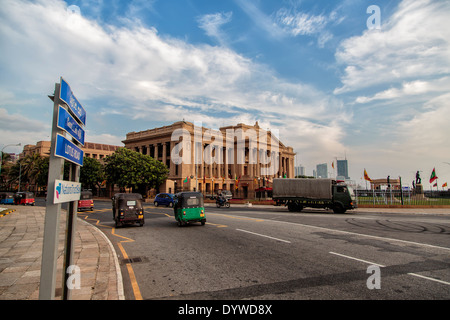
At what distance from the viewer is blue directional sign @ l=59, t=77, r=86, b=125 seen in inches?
158

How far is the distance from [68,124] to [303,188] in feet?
84.8

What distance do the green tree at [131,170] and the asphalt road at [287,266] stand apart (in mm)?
43473

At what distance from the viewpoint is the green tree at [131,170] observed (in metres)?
53.6

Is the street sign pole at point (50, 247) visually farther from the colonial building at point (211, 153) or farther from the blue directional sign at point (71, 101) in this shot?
the colonial building at point (211, 153)

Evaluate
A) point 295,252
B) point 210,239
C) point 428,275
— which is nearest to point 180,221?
point 210,239

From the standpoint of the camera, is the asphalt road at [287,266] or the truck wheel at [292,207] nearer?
the asphalt road at [287,266]

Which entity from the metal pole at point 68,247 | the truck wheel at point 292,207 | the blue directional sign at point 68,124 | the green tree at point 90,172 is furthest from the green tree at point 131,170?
the metal pole at point 68,247

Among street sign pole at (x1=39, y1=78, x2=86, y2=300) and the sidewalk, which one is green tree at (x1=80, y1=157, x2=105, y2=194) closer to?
the sidewalk

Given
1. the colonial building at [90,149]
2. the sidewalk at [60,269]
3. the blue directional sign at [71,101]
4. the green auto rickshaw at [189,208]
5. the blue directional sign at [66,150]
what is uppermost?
the colonial building at [90,149]

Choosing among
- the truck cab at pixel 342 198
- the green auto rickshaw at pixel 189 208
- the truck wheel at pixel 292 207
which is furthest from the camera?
the truck wheel at pixel 292 207

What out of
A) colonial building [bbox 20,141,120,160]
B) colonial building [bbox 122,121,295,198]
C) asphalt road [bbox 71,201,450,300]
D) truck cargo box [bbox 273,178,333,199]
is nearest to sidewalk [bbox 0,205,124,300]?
asphalt road [bbox 71,201,450,300]

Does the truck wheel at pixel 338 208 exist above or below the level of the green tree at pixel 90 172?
below
